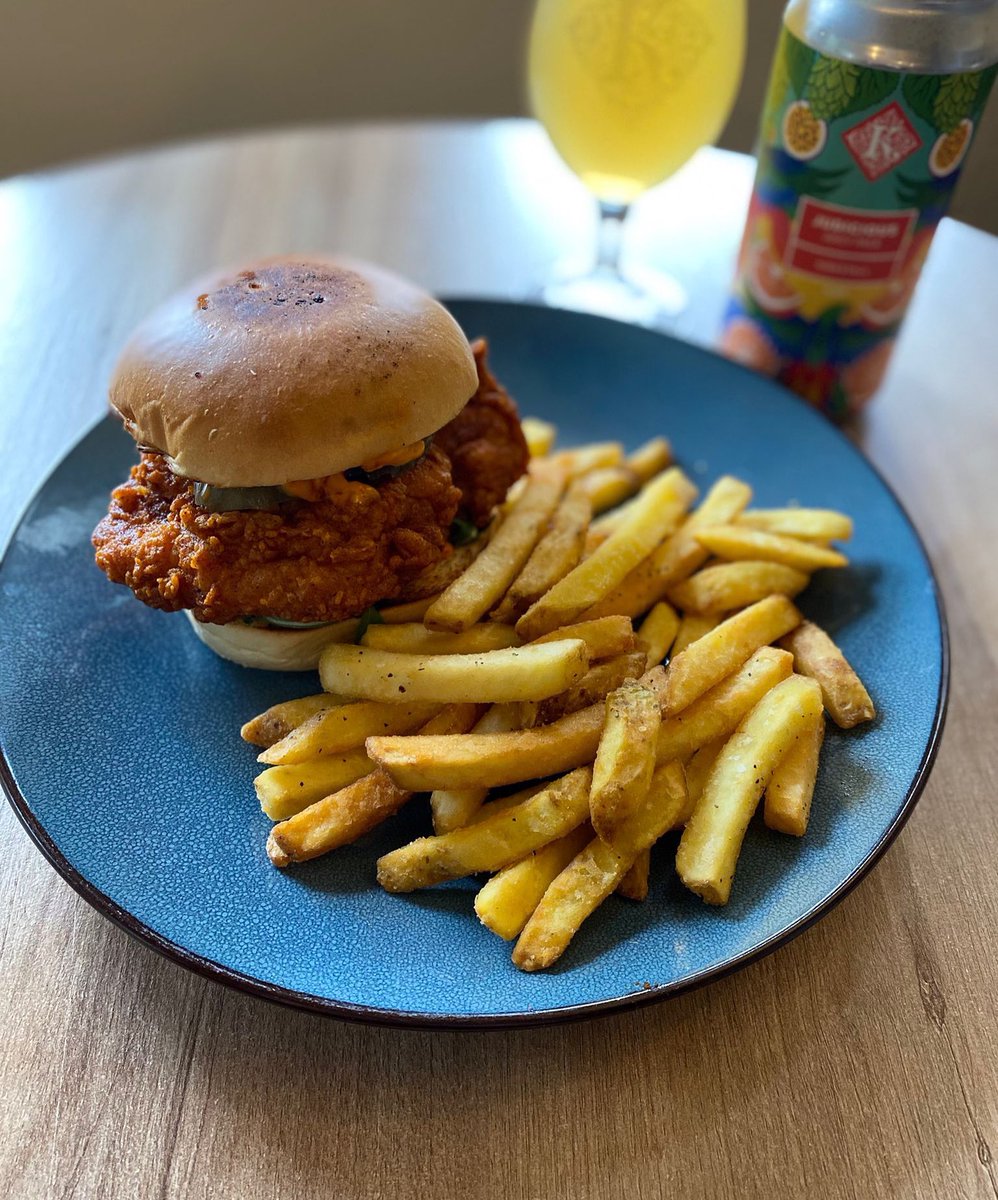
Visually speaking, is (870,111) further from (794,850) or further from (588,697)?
(794,850)

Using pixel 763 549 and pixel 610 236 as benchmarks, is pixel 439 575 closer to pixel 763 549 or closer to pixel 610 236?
pixel 763 549

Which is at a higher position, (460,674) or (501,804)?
(460,674)

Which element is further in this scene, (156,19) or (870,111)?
(156,19)

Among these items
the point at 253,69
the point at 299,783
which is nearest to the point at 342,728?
the point at 299,783

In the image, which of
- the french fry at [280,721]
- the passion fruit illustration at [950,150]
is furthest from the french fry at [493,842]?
the passion fruit illustration at [950,150]

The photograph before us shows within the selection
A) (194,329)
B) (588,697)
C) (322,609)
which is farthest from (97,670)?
(588,697)

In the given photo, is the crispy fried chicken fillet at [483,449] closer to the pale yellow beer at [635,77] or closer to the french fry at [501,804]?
the french fry at [501,804]
